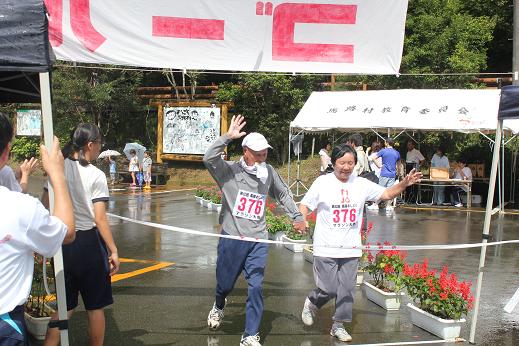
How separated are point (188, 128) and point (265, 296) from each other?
65.5 feet

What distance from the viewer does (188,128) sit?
25.8 meters

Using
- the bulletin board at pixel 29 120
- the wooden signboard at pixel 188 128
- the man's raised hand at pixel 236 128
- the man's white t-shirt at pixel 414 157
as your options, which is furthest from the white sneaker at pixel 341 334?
the bulletin board at pixel 29 120

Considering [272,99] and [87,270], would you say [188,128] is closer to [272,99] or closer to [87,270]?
[272,99]

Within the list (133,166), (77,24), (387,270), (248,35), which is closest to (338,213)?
(387,270)

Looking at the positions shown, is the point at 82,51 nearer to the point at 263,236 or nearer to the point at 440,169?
the point at 263,236

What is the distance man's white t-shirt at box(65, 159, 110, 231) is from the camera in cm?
392

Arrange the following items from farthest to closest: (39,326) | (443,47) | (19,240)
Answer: (443,47) → (39,326) → (19,240)

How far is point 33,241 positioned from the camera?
2361 millimetres

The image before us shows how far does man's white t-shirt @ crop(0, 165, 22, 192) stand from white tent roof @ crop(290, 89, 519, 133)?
12.7 metres

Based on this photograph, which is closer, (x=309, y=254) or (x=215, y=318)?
(x=215, y=318)

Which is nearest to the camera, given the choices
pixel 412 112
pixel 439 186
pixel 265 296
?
pixel 265 296

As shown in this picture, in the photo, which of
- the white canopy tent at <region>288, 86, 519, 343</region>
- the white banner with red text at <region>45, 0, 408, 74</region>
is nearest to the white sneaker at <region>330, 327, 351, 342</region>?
the white banner with red text at <region>45, 0, 408, 74</region>

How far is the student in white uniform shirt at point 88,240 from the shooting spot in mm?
3871

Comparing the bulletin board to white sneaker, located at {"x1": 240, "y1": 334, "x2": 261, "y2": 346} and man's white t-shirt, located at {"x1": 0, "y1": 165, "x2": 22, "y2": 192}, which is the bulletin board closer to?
man's white t-shirt, located at {"x1": 0, "y1": 165, "x2": 22, "y2": 192}
